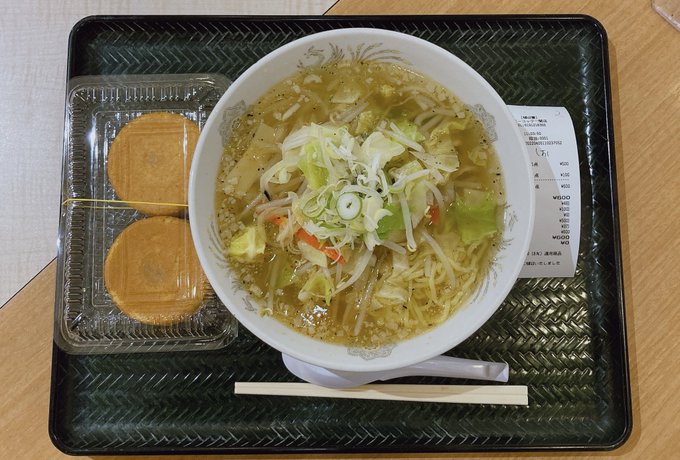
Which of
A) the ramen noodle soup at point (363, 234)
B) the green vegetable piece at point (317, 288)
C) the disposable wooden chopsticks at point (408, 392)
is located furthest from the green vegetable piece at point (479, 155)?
the disposable wooden chopsticks at point (408, 392)

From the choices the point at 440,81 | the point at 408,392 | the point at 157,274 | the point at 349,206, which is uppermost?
the point at 440,81

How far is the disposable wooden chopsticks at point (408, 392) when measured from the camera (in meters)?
1.55

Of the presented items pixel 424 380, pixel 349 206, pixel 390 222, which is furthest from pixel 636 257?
pixel 349 206

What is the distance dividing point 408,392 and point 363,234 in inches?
19.9

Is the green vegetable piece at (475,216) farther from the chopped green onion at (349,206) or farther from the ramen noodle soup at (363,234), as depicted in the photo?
the chopped green onion at (349,206)

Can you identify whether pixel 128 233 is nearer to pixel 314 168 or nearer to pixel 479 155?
pixel 314 168

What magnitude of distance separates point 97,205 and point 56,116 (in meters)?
0.33

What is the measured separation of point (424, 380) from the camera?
5.19ft

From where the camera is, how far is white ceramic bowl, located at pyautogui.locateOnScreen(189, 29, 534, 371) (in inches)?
50.4

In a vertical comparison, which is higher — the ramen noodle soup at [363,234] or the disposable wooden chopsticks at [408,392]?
the ramen noodle soup at [363,234]

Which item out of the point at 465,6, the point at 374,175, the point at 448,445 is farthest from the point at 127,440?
the point at 465,6

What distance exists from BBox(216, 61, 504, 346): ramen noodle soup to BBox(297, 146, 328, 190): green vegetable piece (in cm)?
1

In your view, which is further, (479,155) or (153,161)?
(153,161)

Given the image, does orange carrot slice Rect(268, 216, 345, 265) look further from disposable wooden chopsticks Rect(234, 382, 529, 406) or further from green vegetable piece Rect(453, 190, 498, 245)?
disposable wooden chopsticks Rect(234, 382, 529, 406)
